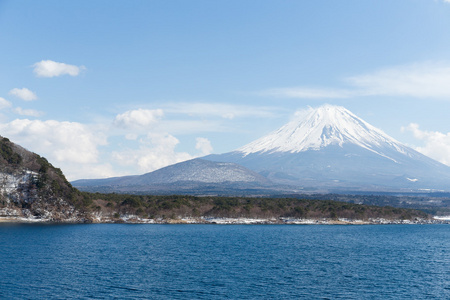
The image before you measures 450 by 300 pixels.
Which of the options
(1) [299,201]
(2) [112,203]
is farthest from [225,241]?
(1) [299,201]

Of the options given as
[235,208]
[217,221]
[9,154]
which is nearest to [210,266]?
[217,221]

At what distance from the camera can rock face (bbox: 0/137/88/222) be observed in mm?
109812

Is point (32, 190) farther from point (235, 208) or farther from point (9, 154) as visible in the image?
point (235, 208)

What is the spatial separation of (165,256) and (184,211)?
213 ft

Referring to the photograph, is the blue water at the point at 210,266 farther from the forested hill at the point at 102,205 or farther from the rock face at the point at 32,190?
the forested hill at the point at 102,205

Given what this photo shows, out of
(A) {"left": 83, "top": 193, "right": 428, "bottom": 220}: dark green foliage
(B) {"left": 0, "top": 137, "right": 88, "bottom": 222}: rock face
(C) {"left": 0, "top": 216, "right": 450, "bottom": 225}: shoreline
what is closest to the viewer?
(C) {"left": 0, "top": 216, "right": 450, "bottom": 225}: shoreline

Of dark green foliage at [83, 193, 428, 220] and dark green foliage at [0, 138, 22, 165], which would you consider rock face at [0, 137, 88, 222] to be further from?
dark green foliage at [83, 193, 428, 220]

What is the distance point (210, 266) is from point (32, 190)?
68.3 m

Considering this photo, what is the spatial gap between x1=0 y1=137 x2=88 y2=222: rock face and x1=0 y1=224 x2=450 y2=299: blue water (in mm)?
14025

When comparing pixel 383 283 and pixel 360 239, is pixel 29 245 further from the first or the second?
pixel 360 239

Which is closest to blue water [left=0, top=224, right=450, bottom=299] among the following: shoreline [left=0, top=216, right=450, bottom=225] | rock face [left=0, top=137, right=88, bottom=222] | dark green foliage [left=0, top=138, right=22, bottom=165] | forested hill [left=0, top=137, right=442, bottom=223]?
shoreline [left=0, top=216, right=450, bottom=225]

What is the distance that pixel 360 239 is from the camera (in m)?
99.0

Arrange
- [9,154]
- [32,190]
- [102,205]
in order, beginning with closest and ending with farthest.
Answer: [32,190], [9,154], [102,205]

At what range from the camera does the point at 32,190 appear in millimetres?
111875
